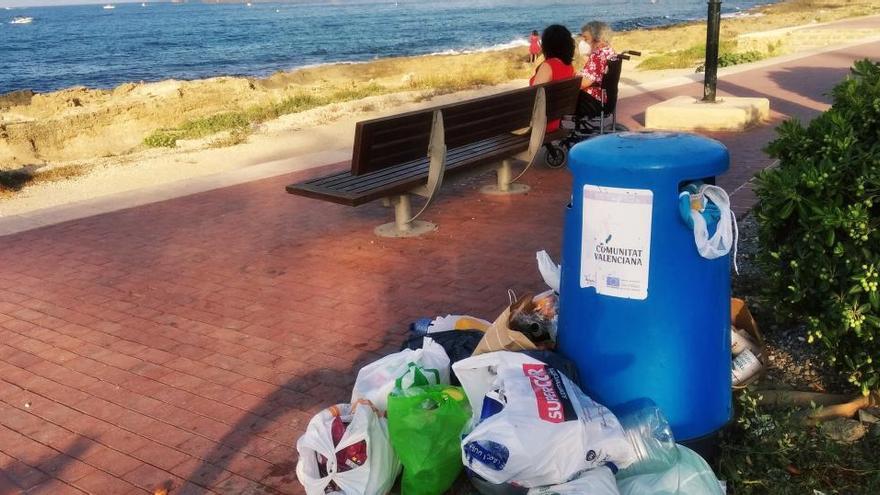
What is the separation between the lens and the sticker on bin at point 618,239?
2.98 meters

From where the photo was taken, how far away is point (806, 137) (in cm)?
383

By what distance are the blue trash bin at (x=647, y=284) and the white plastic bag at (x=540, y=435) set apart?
26cm

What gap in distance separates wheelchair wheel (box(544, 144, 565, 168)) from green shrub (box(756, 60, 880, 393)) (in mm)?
5167

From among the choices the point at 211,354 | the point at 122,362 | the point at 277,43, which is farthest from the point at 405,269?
the point at 277,43

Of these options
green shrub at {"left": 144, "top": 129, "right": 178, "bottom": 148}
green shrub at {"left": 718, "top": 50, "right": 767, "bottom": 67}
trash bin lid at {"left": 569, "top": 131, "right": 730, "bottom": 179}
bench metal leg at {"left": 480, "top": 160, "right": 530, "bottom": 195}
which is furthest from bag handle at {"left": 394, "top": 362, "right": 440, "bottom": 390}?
green shrub at {"left": 718, "top": 50, "right": 767, "bottom": 67}

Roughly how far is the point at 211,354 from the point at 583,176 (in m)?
2.60

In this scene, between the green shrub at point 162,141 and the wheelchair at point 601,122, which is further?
the green shrub at point 162,141

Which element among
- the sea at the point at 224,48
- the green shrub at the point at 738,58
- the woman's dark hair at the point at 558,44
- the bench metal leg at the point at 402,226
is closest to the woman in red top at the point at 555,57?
the woman's dark hair at the point at 558,44

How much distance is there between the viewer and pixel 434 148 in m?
6.68

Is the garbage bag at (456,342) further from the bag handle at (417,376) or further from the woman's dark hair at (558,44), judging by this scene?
the woman's dark hair at (558,44)

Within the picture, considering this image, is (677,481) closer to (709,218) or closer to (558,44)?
(709,218)

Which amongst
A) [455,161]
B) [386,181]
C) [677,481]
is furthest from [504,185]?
[677,481]

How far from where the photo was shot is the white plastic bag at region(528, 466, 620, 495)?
8.87 ft

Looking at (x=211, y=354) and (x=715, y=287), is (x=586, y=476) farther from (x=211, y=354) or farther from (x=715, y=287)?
(x=211, y=354)
